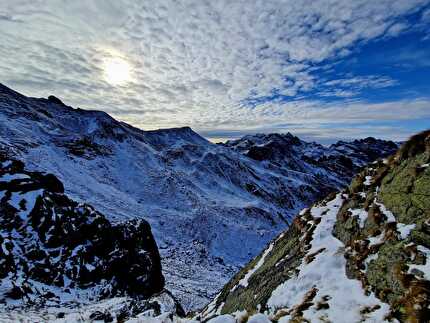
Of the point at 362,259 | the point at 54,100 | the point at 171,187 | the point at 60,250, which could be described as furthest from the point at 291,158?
the point at 362,259

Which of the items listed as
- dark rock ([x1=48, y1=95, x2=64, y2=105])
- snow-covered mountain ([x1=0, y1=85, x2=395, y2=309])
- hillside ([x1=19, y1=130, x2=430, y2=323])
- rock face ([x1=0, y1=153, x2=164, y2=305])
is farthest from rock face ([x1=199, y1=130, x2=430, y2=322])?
dark rock ([x1=48, y1=95, x2=64, y2=105])

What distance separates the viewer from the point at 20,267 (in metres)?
19.6

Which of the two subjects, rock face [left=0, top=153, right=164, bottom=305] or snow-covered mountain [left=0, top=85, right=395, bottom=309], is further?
snow-covered mountain [left=0, top=85, right=395, bottom=309]

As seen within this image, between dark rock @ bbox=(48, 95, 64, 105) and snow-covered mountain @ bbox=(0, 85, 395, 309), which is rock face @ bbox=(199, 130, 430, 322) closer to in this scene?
snow-covered mountain @ bbox=(0, 85, 395, 309)

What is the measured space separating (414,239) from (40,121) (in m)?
84.8

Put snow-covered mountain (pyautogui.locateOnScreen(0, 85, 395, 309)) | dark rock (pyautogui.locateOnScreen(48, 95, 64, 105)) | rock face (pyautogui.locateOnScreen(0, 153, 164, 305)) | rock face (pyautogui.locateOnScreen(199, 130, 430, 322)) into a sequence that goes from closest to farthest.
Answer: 1. rock face (pyautogui.locateOnScreen(199, 130, 430, 322))
2. rock face (pyautogui.locateOnScreen(0, 153, 164, 305))
3. snow-covered mountain (pyautogui.locateOnScreen(0, 85, 395, 309))
4. dark rock (pyautogui.locateOnScreen(48, 95, 64, 105))

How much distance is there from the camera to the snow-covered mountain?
40781mm

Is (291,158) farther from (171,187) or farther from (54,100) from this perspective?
(54,100)

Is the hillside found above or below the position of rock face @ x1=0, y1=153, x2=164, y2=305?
above

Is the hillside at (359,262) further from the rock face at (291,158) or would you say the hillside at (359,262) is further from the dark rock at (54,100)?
the dark rock at (54,100)

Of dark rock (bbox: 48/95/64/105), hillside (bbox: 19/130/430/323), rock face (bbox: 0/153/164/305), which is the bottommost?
rock face (bbox: 0/153/164/305)

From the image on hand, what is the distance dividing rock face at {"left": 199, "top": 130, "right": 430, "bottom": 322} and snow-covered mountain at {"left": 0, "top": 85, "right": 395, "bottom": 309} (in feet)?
56.6

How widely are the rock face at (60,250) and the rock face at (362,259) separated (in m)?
12.7

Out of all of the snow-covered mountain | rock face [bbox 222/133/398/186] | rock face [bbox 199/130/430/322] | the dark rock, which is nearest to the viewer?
rock face [bbox 199/130/430/322]
